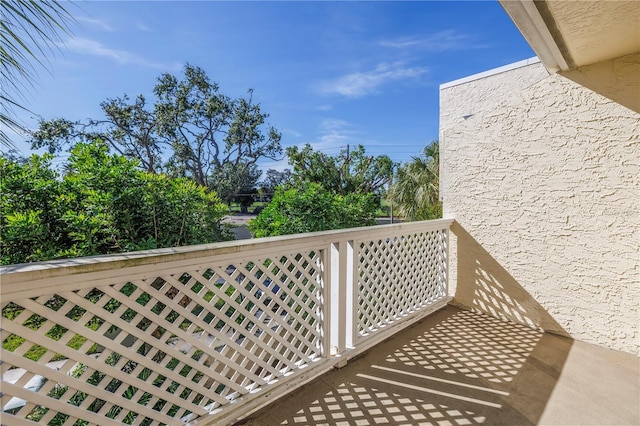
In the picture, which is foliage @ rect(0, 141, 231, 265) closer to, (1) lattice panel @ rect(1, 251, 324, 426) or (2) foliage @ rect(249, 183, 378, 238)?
(1) lattice panel @ rect(1, 251, 324, 426)

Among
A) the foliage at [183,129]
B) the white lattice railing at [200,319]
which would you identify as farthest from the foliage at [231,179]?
the white lattice railing at [200,319]

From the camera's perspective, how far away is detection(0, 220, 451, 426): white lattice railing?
1329 millimetres

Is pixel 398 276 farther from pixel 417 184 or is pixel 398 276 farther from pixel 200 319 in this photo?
pixel 417 184

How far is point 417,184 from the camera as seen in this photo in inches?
370

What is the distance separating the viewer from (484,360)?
8.81 ft

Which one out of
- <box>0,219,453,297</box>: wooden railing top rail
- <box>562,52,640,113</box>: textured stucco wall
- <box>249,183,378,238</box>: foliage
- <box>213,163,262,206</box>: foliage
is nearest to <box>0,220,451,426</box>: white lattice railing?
<box>0,219,453,297</box>: wooden railing top rail

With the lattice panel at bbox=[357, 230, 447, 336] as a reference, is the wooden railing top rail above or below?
above

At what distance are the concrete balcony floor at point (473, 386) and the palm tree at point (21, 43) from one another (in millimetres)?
2126

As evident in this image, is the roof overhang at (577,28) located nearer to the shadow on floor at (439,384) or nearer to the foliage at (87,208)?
the shadow on floor at (439,384)

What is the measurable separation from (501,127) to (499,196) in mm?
802

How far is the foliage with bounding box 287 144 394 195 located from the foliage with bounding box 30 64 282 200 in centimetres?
585


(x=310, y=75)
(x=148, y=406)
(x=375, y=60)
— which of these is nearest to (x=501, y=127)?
(x=148, y=406)

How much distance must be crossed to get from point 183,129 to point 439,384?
15.6 meters

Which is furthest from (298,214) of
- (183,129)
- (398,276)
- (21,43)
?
(183,129)
